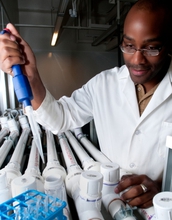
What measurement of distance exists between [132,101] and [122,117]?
0.30 ft

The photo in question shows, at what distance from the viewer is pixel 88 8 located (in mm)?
3246

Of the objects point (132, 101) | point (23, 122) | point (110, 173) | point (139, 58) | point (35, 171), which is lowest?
point (23, 122)

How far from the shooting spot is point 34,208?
1.27 feet

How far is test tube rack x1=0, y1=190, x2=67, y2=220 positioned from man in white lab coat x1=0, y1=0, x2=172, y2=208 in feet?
0.90

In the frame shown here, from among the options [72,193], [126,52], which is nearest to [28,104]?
[72,193]

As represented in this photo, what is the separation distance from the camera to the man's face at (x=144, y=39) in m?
0.72

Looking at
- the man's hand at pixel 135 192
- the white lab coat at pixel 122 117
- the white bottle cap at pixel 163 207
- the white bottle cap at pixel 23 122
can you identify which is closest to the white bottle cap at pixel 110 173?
the man's hand at pixel 135 192

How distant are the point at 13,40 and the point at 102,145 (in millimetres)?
709

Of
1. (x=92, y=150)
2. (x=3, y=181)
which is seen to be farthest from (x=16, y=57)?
(x=92, y=150)

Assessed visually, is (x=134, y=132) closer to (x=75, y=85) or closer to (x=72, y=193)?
(x=72, y=193)

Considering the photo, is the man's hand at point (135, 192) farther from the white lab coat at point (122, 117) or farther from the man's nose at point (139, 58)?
the man's nose at point (139, 58)

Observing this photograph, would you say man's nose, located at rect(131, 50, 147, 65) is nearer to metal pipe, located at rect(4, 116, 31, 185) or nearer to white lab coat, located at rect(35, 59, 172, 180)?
white lab coat, located at rect(35, 59, 172, 180)

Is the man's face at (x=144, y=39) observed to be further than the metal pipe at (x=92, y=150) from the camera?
No

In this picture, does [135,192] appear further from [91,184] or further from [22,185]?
[22,185]
